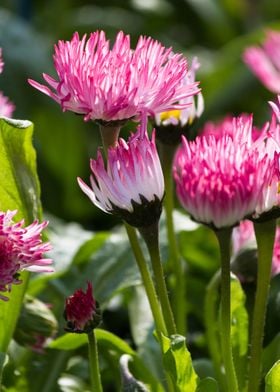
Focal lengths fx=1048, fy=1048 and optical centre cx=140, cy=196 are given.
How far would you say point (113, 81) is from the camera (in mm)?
789

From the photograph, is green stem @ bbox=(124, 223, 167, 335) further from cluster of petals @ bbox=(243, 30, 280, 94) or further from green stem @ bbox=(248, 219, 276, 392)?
cluster of petals @ bbox=(243, 30, 280, 94)

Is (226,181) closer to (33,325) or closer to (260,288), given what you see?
(260,288)

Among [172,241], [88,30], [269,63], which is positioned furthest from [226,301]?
[88,30]

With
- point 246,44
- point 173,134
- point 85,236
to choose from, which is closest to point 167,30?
point 246,44

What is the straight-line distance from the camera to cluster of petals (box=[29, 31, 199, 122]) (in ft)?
2.59

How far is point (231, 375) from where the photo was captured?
843 millimetres

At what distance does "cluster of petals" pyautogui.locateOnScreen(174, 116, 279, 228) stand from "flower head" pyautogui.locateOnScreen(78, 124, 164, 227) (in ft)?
0.09

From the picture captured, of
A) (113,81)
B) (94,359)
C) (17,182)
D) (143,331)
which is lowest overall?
(143,331)

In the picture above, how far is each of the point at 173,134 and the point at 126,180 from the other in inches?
9.6

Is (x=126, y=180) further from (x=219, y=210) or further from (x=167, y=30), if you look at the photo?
(x=167, y=30)

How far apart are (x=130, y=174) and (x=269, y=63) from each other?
36.6 inches

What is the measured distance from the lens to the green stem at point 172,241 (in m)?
1.01

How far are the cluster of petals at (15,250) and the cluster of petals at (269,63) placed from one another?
763 mm

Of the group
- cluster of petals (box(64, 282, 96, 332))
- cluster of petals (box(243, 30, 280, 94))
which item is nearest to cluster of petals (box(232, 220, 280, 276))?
cluster of petals (box(64, 282, 96, 332))
